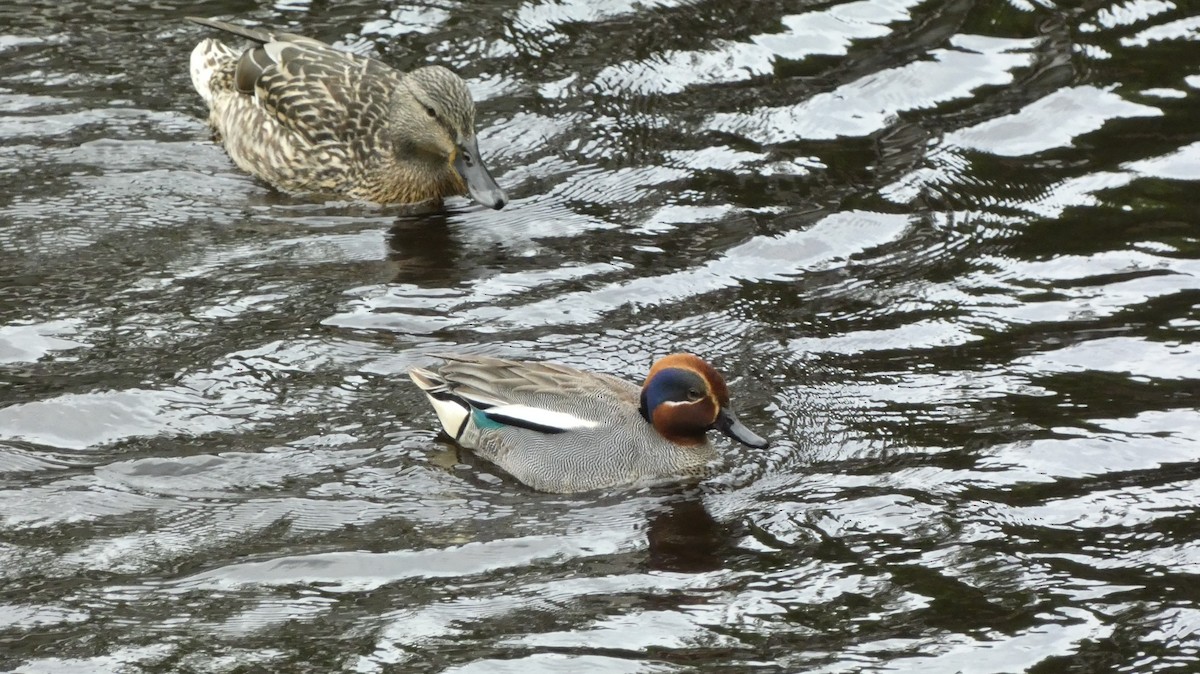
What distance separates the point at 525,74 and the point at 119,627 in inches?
285

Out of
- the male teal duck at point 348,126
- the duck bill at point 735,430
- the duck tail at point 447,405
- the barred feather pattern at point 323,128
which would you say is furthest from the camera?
the barred feather pattern at point 323,128

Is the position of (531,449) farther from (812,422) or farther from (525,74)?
(525,74)

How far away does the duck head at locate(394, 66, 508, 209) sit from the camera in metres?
11.7

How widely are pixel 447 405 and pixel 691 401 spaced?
1.22 metres

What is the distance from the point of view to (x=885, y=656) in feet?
22.4

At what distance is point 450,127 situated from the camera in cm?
1192

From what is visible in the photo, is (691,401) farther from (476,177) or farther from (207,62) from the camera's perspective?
(207,62)

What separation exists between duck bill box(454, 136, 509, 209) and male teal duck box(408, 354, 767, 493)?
289cm

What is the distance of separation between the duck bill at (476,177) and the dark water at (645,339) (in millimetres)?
187

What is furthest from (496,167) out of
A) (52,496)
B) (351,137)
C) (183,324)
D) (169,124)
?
(52,496)

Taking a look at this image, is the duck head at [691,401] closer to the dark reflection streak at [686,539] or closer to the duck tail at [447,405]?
the dark reflection streak at [686,539]

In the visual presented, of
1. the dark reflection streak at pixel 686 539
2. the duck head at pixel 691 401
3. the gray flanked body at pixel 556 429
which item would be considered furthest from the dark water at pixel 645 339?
the duck head at pixel 691 401

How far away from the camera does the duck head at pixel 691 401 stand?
8.51 m

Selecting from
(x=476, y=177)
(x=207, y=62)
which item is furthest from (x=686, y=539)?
(x=207, y=62)
